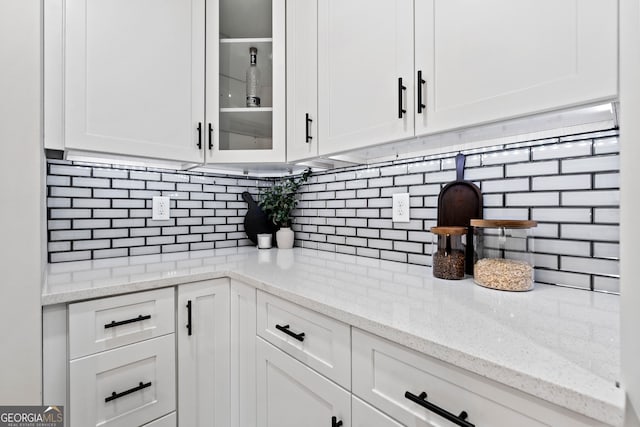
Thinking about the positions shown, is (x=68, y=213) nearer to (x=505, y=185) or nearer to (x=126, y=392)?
(x=126, y=392)

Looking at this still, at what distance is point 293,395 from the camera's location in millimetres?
1021

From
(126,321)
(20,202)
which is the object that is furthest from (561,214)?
(20,202)

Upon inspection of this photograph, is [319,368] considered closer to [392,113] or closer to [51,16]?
[392,113]

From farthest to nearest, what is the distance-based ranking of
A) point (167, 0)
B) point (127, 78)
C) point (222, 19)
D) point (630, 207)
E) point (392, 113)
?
point (222, 19) < point (167, 0) < point (127, 78) < point (392, 113) < point (630, 207)

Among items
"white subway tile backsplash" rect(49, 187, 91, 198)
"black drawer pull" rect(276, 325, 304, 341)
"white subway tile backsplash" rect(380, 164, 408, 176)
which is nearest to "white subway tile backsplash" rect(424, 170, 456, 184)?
"white subway tile backsplash" rect(380, 164, 408, 176)

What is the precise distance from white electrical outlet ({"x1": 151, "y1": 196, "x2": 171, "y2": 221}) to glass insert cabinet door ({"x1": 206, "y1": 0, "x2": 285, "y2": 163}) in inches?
17.0

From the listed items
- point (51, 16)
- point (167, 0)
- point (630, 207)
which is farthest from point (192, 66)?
point (630, 207)

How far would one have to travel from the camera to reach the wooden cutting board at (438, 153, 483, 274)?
3.88 ft

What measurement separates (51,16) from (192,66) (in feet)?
1.80

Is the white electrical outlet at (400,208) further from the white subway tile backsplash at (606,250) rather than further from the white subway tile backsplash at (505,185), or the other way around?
the white subway tile backsplash at (606,250)

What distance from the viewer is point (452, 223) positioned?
1240 mm

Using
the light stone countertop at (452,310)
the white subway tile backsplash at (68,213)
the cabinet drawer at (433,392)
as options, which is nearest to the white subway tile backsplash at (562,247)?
the light stone countertop at (452,310)

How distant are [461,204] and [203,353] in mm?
1238

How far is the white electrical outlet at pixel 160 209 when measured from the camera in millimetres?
1773
